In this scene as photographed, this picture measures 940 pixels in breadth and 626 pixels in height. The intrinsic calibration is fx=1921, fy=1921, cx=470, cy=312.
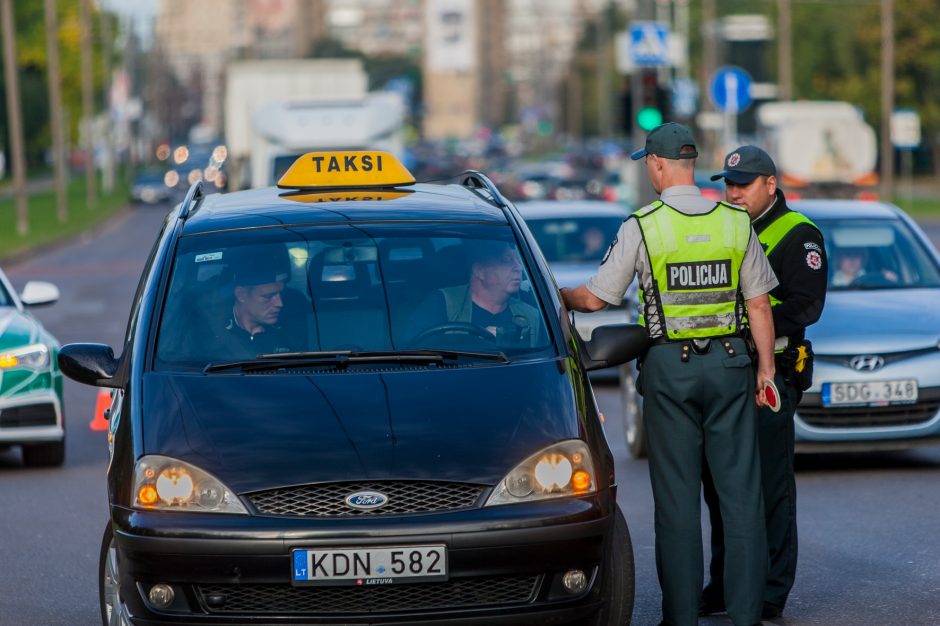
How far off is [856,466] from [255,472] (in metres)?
6.20

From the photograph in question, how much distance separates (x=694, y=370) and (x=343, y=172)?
1.77 meters

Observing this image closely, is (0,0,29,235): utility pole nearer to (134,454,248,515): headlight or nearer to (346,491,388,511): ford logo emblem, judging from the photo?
(134,454,248,515): headlight

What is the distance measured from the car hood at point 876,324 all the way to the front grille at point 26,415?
4445 millimetres

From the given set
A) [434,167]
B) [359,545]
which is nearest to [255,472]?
[359,545]

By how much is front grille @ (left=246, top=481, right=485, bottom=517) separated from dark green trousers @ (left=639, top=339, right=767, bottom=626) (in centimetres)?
103

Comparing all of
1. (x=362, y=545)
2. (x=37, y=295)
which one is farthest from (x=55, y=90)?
(x=362, y=545)

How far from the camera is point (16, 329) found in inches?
453

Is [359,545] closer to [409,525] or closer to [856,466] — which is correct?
[409,525]

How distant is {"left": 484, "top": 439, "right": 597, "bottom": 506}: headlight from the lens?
5.63 m

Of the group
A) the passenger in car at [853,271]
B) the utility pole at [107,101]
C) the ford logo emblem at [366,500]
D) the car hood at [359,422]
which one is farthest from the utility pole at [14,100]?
the ford logo emblem at [366,500]

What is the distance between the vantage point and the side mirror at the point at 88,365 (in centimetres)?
648

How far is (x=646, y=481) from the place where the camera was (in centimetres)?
1055

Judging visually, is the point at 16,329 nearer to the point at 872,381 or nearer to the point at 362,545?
the point at 872,381

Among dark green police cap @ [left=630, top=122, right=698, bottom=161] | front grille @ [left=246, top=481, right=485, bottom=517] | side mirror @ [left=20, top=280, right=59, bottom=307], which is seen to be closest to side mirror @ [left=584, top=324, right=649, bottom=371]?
dark green police cap @ [left=630, top=122, right=698, bottom=161]
